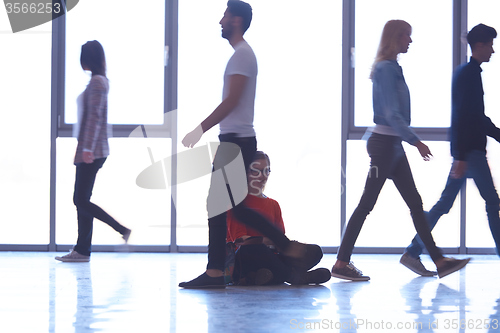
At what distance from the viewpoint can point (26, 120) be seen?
4250 millimetres

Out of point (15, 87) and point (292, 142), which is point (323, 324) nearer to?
point (292, 142)

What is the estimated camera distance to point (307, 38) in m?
4.30

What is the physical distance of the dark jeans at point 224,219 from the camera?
2564 mm

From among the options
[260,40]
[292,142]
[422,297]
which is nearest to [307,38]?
[260,40]

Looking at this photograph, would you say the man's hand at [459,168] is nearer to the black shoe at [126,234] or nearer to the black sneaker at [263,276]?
the black sneaker at [263,276]

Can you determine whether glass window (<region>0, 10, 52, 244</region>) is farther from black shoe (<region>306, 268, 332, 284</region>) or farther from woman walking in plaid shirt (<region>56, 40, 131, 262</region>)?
black shoe (<region>306, 268, 332, 284</region>)

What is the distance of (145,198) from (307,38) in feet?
5.62

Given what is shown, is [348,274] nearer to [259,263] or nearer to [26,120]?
[259,263]

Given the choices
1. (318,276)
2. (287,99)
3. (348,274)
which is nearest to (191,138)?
(318,276)

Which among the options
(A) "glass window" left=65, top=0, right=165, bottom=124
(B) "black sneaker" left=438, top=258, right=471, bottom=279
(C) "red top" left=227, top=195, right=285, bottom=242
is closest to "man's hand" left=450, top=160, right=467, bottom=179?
(B) "black sneaker" left=438, top=258, right=471, bottom=279

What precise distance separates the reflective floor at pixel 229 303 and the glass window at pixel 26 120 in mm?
862

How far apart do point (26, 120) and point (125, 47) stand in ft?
3.00

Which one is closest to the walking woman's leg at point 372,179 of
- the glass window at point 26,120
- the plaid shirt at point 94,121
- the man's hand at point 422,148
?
the man's hand at point 422,148

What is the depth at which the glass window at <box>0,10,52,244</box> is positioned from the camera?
13.9 ft
